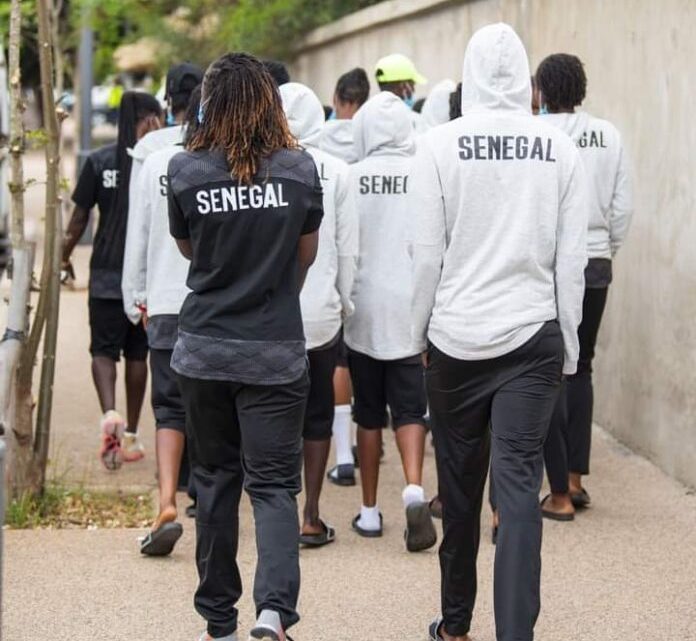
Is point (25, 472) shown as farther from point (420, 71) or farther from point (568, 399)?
point (420, 71)

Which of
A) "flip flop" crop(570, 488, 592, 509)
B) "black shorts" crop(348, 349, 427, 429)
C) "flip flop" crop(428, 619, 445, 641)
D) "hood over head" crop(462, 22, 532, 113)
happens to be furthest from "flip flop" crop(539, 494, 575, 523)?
"hood over head" crop(462, 22, 532, 113)

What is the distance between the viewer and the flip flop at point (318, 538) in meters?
6.37

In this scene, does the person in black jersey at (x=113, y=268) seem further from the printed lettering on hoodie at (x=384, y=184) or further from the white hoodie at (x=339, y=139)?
the printed lettering on hoodie at (x=384, y=184)

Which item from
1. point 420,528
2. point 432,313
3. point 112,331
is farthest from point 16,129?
point 432,313

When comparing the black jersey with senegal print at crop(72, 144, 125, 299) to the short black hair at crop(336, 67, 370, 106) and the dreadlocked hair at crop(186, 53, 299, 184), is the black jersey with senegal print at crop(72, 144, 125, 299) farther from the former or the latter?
the dreadlocked hair at crop(186, 53, 299, 184)

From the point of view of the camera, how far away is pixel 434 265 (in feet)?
15.4

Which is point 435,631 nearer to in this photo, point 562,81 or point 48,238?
point 562,81

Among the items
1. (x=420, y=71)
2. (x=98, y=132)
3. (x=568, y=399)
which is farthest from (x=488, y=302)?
(x=98, y=132)

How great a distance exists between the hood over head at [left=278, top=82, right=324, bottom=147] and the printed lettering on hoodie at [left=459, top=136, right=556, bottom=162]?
1640mm

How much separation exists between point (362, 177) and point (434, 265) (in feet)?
6.32

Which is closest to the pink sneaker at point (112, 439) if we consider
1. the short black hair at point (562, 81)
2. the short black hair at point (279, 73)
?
the short black hair at point (279, 73)

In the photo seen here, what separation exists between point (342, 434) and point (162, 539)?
5.09ft

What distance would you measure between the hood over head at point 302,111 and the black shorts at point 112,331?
210 cm

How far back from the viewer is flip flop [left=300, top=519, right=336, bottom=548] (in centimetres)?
637
